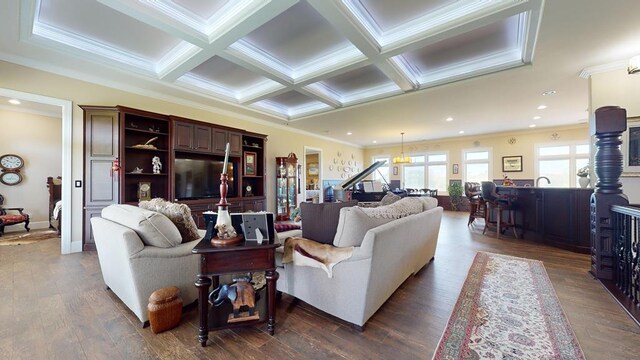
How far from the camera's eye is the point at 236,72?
4.07m

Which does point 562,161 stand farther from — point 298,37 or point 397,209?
point 298,37

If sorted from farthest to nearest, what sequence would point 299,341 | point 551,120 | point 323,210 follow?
1. point 551,120
2. point 323,210
3. point 299,341

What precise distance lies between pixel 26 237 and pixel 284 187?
17.4 feet

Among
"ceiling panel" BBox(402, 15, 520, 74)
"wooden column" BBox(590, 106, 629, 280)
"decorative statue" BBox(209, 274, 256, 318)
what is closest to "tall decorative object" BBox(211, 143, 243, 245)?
"decorative statue" BBox(209, 274, 256, 318)

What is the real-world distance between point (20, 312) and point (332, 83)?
483 cm

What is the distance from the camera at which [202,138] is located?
4773 millimetres

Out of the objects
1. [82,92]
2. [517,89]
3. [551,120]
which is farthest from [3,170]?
[551,120]

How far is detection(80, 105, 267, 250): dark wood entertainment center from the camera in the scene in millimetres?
3744

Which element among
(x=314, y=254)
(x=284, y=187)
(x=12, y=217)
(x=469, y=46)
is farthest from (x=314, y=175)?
(x=12, y=217)

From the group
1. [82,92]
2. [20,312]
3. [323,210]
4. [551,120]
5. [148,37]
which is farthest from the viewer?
[551,120]

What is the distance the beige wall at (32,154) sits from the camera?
5230 mm

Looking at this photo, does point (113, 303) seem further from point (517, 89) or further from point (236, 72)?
point (517, 89)

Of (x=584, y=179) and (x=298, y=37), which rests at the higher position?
(x=298, y=37)

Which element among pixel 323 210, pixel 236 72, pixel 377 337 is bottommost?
pixel 377 337
